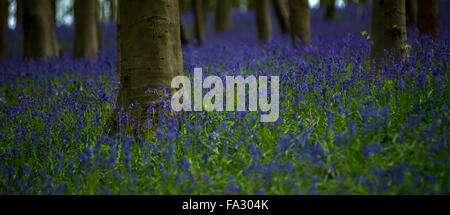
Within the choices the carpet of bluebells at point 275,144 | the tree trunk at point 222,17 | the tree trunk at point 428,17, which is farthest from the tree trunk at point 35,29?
the tree trunk at point 222,17

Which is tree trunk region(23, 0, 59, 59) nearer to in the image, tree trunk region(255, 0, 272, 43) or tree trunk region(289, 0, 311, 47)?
tree trunk region(289, 0, 311, 47)

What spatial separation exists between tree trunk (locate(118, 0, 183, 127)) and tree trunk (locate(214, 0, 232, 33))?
15.6 meters

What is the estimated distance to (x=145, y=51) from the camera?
3646 mm

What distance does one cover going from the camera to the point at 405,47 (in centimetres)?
422

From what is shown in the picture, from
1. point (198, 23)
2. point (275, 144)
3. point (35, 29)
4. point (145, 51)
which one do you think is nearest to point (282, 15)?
point (198, 23)

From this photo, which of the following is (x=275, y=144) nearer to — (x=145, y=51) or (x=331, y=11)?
(x=145, y=51)

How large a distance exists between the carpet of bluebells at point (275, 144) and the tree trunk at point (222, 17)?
15230mm

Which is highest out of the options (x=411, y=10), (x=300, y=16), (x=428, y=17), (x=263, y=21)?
(x=263, y=21)

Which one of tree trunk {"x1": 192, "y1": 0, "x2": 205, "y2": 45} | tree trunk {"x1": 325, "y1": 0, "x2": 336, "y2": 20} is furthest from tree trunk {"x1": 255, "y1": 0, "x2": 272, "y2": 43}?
tree trunk {"x1": 325, "y1": 0, "x2": 336, "y2": 20}

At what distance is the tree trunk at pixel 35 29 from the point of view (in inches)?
330

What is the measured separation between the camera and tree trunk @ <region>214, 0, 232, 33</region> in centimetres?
1923

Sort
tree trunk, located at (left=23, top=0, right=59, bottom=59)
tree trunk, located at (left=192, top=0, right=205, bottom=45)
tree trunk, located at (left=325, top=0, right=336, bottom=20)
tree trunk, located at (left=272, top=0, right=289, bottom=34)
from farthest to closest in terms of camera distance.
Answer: tree trunk, located at (left=325, top=0, right=336, bottom=20) → tree trunk, located at (left=192, top=0, right=205, bottom=45) → tree trunk, located at (left=272, top=0, right=289, bottom=34) → tree trunk, located at (left=23, top=0, right=59, bottom=59)

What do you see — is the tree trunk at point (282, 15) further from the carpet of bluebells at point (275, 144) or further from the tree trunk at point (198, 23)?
the carpet of bluebells at point (275, 144)

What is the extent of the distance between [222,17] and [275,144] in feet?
55.7
